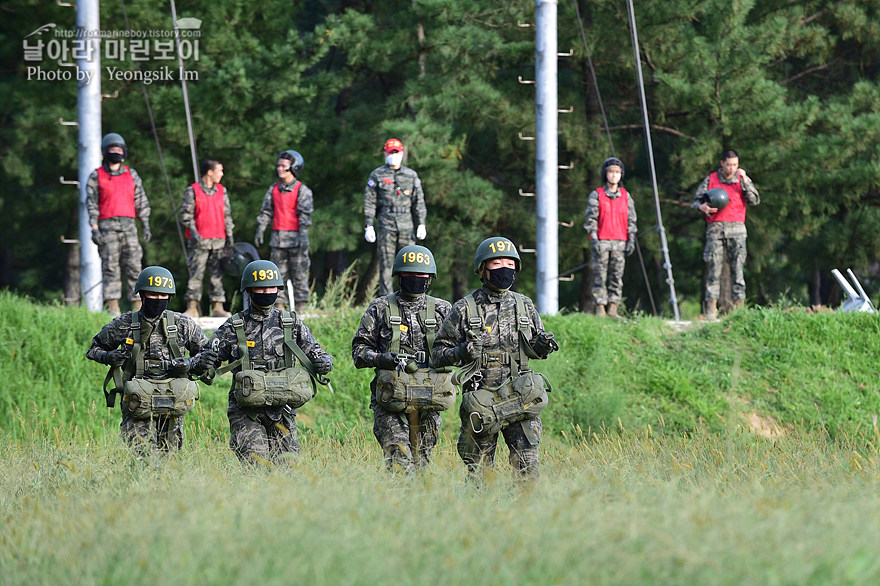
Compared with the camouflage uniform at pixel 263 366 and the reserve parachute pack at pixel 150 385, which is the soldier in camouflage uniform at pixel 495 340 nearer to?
the camouflage uniform at pixel 263 366

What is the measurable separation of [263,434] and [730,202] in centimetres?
731

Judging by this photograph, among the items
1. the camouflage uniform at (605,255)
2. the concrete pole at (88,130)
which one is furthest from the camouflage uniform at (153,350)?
the camouflage uniform at (605,255)

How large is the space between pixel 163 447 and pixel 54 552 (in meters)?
3.56

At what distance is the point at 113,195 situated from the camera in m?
13.2

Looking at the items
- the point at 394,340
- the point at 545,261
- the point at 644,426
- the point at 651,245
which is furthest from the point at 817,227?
the point at 394,340

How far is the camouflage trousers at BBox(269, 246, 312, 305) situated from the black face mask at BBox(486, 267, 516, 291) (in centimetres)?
576

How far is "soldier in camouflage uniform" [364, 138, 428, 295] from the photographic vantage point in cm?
1342

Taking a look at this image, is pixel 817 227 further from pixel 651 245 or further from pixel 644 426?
pixel 644 426

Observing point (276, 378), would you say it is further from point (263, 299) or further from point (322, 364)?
point (263, 299)

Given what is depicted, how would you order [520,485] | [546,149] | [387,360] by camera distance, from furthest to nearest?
1. [546,149]
2. [387,360]
3. [520,485]

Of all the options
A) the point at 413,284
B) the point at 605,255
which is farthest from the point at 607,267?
the point at 413,284

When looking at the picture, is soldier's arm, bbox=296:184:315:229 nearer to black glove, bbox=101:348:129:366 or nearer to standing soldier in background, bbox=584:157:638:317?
standing soldier in background, bbox=584:157:638:317

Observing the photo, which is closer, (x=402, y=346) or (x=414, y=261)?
(x=414, y=261)

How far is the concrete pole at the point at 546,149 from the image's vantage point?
14156 millimetres
